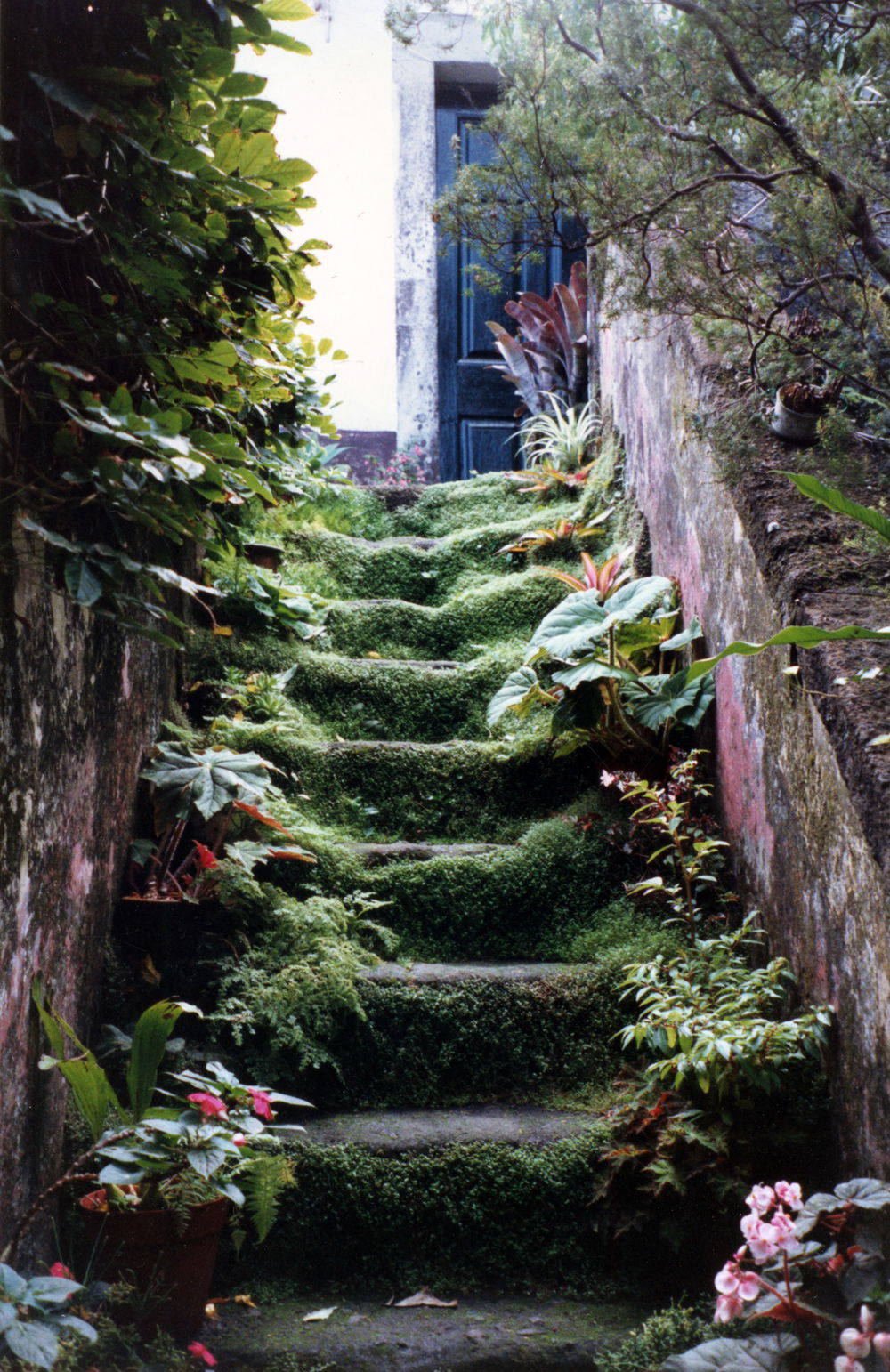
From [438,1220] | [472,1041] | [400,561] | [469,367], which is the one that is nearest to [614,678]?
[472,1041]

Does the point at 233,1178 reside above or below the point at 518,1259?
above

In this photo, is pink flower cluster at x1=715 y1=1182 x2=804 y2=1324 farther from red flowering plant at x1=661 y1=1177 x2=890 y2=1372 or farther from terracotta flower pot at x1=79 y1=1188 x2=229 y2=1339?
terracotta flower pot at x1=79 y1=1188 x2=229 y2=1339

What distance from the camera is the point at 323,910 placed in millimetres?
2615

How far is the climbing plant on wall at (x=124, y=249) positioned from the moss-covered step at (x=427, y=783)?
3.89 feet

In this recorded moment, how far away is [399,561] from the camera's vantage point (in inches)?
191

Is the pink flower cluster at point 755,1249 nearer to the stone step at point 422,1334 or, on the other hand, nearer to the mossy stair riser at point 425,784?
the stone step at point 422,1334

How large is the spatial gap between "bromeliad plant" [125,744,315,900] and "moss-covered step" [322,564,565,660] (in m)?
1.46

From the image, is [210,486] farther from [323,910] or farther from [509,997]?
[509,997]

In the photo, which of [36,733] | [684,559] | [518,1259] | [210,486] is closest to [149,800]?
[36,733]

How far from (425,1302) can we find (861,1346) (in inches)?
38.0

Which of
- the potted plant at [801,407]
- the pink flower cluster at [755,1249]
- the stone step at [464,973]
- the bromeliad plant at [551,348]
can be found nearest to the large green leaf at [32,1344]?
the pink flower cluster at [755,1249]

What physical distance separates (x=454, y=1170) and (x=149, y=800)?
3.88ft

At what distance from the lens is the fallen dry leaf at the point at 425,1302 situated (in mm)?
1984

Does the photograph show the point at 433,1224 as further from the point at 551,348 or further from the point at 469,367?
the point at 469,367
